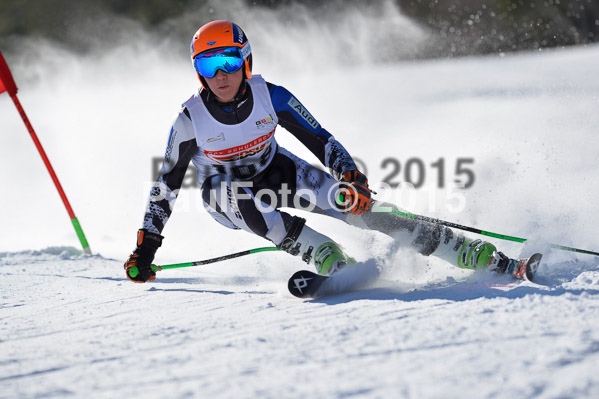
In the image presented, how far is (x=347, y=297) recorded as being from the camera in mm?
2975

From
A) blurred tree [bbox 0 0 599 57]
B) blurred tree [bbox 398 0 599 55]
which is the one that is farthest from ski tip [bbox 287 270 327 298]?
blurred tree [bbox 398 0 599 55]

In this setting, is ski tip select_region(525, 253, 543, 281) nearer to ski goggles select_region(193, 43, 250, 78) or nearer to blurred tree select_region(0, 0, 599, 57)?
ski goggles select_region(193, 43, 250, 78)

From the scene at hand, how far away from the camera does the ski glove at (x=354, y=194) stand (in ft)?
11.1

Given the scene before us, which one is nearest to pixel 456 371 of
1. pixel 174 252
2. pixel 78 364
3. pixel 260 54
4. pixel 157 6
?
pixel 78 364

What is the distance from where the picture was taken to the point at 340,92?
16219 mm

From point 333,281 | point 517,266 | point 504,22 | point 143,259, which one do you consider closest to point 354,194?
point 333,281

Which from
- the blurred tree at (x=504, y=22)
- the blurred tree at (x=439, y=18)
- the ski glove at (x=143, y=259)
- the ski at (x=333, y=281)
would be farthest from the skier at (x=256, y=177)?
the blurred tree at (x=504, y=22)

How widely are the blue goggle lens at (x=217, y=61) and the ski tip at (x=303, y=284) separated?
47.2 inches

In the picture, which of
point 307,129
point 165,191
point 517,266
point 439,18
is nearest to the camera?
point 517,266

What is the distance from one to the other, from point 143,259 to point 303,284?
3.08ft

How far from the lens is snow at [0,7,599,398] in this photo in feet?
6.38

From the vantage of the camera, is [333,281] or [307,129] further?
[307,129]

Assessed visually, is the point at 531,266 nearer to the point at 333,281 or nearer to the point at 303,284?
the point at 333,281

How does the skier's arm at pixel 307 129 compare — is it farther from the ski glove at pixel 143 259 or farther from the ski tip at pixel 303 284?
the ski glove at pixel 143 259
